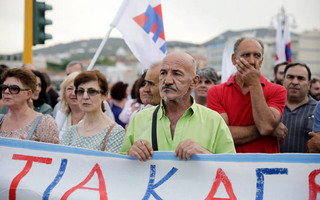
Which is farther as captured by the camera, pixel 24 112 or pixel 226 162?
pixel 24 112

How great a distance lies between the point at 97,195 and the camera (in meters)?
3.10

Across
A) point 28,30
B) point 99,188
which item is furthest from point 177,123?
point 28,30

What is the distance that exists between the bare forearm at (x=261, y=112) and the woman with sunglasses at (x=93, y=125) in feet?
3.74


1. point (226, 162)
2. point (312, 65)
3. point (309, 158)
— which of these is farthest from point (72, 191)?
point (312, 65)

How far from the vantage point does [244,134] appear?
366 cm

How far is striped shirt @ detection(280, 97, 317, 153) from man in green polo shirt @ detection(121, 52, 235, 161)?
5.21 ft

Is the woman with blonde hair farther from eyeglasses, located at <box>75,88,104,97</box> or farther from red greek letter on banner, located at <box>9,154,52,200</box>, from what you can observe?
red greek letter on banner, located at <box>9,154,52,200</box>

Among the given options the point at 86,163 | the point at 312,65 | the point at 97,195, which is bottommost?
the point at 97,195

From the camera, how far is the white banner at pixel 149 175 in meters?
2.86

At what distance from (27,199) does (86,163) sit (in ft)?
1.63

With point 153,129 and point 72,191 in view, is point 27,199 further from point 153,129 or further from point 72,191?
point 153,129

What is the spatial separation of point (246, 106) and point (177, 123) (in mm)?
915

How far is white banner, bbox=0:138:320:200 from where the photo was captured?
9.38 feet

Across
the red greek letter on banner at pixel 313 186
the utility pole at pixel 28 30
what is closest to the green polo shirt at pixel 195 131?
the red greek letter on banner at pixel 313 186
